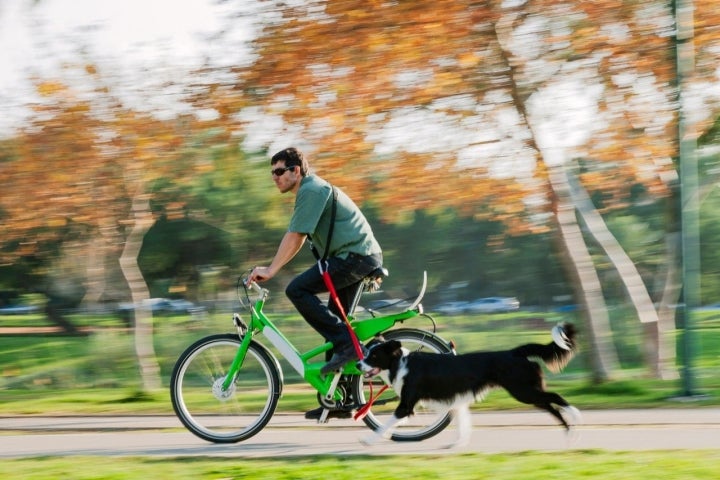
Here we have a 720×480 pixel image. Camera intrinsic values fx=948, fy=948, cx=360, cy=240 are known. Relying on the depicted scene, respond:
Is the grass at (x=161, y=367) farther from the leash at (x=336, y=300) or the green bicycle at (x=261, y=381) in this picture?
the leash at (x=336, y=300)

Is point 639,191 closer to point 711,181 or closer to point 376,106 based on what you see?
point 711,181

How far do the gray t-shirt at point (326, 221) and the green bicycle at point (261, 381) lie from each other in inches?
10.5

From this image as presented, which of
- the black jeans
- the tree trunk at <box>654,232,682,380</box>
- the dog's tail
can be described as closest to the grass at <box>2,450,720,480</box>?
the dog's tail

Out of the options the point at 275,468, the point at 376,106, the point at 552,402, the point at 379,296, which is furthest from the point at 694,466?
the point at 379,296

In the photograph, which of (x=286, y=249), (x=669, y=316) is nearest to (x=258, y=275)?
(x=286, y=249)

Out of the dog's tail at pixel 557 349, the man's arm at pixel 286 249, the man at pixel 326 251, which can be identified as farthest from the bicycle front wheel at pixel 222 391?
the dog's tail at pixel 557 349

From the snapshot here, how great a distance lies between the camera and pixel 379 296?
53.8 feet

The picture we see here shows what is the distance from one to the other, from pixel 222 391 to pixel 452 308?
9.46m

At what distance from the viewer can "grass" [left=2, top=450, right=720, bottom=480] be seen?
5.33m

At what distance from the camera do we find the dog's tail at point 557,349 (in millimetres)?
A: 6094

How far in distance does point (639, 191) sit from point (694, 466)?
9551mm

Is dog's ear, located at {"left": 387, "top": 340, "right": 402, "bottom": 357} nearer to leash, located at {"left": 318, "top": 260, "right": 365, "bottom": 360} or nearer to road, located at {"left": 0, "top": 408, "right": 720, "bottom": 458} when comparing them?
leash, located at {"left": 318, "top": 260, "right": 365, "bottom": 360}

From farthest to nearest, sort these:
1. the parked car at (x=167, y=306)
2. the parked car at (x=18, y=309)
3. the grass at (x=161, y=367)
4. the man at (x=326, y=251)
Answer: the parked car at (x=18, y=309) < the parked car at (x=167, y=306) < the grass at (x=161, y=367) < the man at (x=326, y=251)

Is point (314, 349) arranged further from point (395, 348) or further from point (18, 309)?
point (18, 309)
